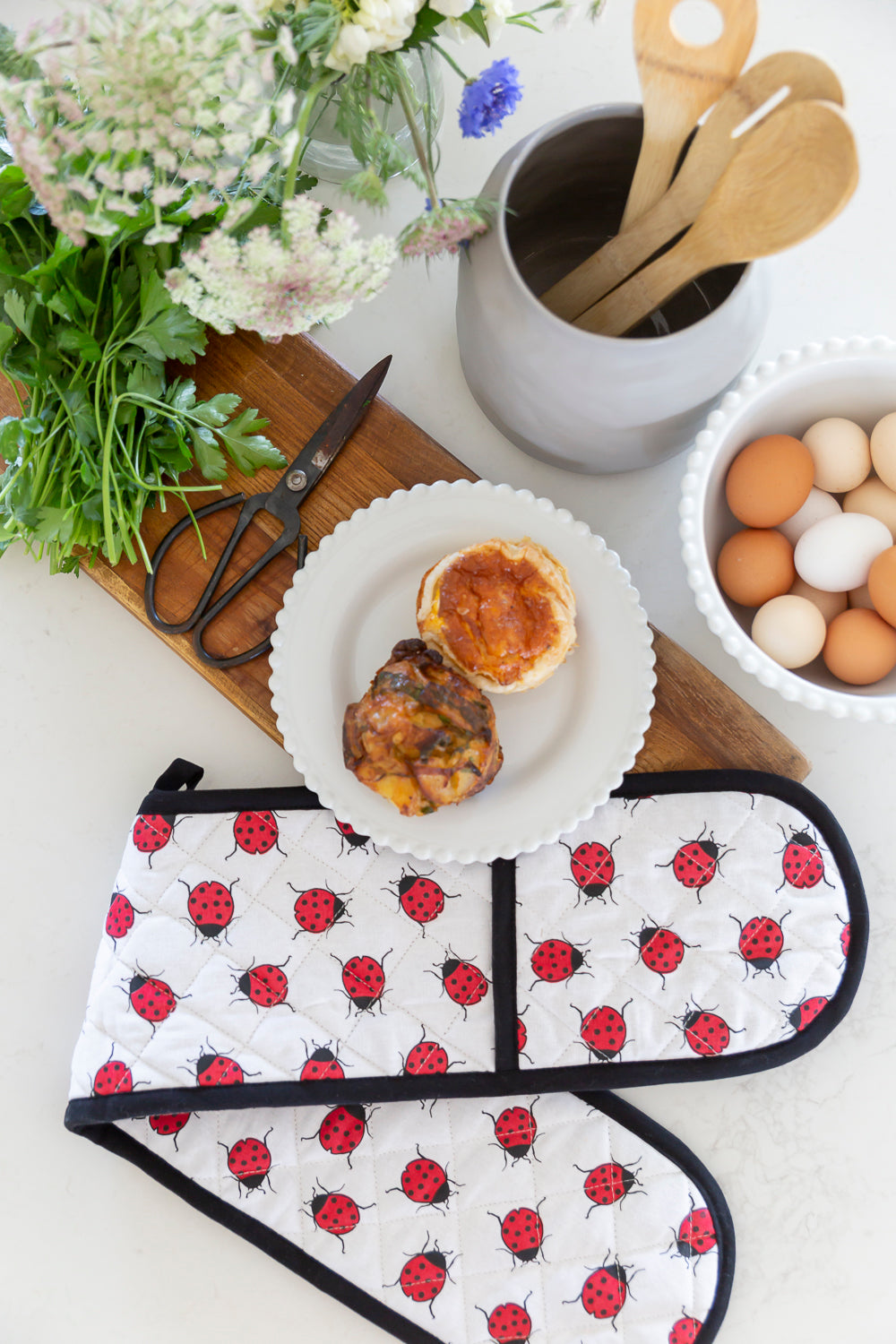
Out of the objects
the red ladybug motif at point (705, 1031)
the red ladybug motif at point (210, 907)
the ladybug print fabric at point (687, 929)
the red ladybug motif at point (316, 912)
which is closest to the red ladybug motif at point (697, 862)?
the ladybug print fabric at point (687, 929)

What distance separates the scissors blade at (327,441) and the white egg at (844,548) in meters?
0.42

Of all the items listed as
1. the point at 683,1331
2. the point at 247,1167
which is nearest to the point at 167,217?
the point at 247,1167

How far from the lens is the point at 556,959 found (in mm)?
902

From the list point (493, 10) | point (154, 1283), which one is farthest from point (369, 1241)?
point (493, 10)

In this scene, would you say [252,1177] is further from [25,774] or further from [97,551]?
[97,551]

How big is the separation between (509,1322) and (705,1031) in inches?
13.2

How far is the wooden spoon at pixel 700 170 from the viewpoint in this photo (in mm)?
571

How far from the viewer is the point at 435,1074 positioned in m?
0.88

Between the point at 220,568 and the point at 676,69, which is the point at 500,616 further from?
the point at 676,69

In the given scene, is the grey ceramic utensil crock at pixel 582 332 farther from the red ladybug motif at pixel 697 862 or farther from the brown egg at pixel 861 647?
the red ladybug motif at pixel 697 862

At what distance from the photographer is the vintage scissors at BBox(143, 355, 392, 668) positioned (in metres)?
0.88

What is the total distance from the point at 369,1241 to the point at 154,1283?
0.76 ft

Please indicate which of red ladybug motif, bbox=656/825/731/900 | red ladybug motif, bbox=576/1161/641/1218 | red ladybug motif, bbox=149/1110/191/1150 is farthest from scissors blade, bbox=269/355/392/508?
red ladybug motif, bbox=576/1161/641/1218

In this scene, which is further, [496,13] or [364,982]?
[364,982]
